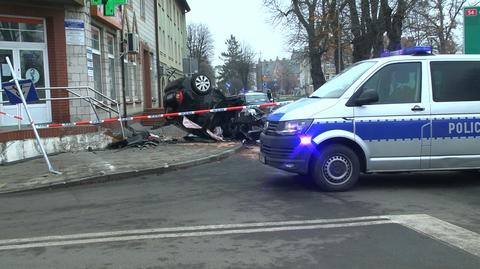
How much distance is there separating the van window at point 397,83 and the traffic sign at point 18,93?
647 cm

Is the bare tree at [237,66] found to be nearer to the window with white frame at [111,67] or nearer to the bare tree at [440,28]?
the bare tree at [440,28]

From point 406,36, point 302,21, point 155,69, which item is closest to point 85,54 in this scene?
point 155,69

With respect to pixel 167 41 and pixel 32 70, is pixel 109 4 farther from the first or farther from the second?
pixel 167 41

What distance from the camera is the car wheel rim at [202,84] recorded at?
15891mm

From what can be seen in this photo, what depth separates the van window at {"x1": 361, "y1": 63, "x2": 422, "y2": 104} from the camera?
27.0 feet

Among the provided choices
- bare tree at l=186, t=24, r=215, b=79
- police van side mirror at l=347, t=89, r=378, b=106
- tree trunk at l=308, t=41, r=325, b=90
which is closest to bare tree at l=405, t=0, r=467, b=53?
tree trunk at l=308, t=41, r=325, b=90

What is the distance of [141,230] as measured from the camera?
6.30 m

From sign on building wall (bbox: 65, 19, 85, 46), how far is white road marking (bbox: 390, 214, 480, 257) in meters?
11.2

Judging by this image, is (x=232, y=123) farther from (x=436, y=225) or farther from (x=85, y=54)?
(x=436, y=225)

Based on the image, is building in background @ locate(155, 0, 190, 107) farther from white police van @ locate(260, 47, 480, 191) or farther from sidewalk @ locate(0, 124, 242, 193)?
white police van @ locate(260, 47, 480, 191)

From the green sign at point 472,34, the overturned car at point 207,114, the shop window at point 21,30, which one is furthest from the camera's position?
the overturned car at point 207,114

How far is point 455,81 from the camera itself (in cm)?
844

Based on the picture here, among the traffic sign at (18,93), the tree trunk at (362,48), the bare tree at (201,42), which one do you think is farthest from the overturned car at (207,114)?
the bare tree at (201,42)

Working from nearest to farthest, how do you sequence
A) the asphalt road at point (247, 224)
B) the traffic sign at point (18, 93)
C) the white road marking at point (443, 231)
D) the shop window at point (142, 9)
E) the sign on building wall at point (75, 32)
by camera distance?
the asphalt road at point (247, 224)
the white road marking at point (443, 231)
the traffic sign at point (18, 93)
the sign on building wall at point (75, 32)
the shop window at point (142, 9)
